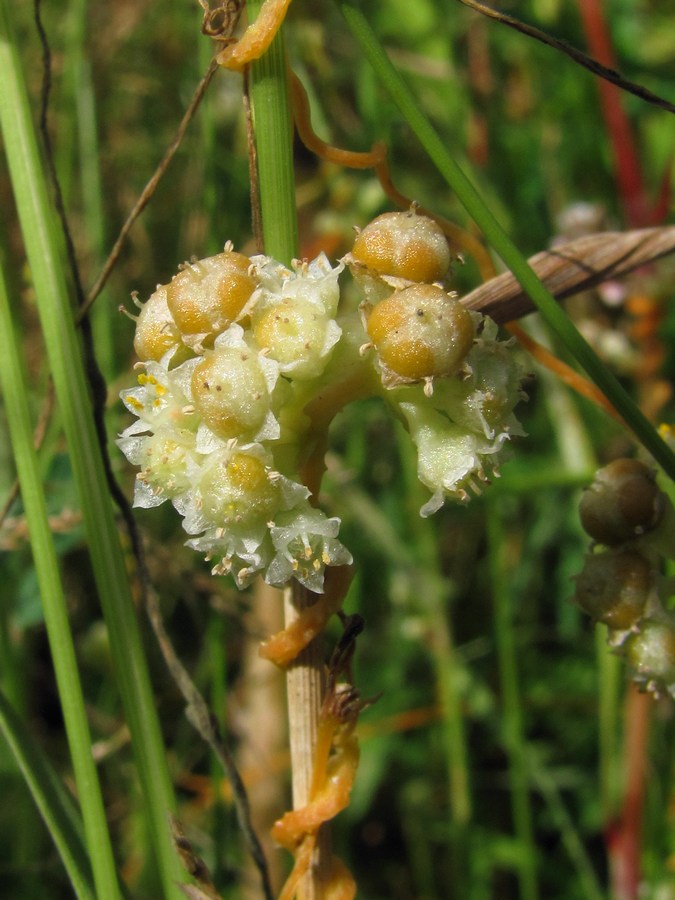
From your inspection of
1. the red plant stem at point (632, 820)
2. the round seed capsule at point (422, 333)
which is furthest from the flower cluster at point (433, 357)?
the red plant stem at point (632, 820)

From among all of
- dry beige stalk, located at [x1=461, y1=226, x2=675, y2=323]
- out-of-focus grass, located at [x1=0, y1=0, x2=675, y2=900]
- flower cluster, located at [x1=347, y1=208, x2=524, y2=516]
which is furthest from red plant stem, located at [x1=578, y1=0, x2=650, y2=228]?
flower cluster, located at [x1=347, y1=208, x2=524, y2=516]

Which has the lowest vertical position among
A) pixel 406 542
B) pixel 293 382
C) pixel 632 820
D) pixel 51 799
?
pixel 632 820

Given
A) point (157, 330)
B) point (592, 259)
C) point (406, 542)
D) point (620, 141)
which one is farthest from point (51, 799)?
point (620, 141)

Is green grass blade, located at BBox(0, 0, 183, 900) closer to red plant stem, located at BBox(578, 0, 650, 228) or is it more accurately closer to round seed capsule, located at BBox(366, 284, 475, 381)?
round seed capsule, located at BBox(366, 284, 475, 381)

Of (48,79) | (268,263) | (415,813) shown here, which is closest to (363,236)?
(268,263)

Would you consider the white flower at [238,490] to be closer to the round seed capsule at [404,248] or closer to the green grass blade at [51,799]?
the round seed capsule at [404,248]

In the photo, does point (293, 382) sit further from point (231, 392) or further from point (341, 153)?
point (341, 153)

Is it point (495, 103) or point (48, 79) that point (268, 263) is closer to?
point (48, 79)
